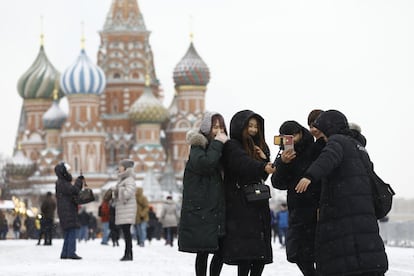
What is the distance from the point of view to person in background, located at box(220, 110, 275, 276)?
9.33 m

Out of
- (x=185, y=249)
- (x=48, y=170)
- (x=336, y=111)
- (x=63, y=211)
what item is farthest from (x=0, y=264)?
(x=48, y=170)

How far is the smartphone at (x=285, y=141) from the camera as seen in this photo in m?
9.02

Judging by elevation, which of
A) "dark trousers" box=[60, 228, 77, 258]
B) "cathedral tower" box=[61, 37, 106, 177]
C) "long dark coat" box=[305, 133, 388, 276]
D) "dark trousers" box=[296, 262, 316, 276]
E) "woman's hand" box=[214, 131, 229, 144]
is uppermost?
"cathedral tower" box=[61, 37, 106, 177]

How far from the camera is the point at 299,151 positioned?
9.87m

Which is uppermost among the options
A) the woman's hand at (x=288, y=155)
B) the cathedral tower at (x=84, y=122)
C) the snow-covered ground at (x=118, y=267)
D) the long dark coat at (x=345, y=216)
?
the cathedral tower at (x=84, y=122)

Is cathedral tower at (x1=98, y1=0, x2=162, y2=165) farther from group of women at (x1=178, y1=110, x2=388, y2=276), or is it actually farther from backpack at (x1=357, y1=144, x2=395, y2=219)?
backpack at (x1=357, y1=144, x2=395, y2=219)

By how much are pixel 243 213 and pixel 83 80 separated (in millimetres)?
81875

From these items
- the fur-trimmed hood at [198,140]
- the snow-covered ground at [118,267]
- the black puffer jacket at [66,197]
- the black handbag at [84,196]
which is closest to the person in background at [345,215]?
the fur-trimmed hood at [198,140]

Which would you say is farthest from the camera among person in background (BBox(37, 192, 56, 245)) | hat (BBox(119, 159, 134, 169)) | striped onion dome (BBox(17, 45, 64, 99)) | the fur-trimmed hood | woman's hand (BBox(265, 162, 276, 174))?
striped onion dome (BBox(17, 45, 64, 99))

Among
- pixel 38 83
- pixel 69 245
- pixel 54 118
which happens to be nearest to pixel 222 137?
pixel 69 245

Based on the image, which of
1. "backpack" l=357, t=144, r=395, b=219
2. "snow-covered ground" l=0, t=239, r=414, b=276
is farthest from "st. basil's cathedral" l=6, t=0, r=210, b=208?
"backpack" l=357, t=144, r=395, b=219

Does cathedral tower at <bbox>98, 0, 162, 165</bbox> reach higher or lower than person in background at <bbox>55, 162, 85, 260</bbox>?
higher

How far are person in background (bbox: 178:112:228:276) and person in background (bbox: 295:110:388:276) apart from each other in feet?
3.12

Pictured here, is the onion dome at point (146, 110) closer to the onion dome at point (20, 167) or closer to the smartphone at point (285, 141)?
the onion dome at point (20, 167)
